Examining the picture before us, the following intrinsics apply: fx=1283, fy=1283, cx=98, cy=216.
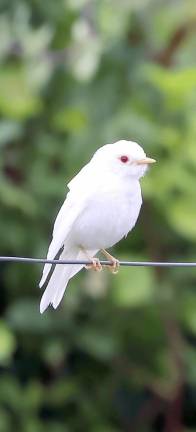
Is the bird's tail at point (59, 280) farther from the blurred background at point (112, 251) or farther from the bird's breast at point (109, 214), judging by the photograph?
the blurred background at point (112, 251)

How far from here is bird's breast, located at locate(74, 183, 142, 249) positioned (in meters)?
4.60

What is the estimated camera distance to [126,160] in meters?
4.68

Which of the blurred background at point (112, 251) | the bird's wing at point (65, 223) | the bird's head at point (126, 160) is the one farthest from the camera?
the blurred background at point (112, 251)

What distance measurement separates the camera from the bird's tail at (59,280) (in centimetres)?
470

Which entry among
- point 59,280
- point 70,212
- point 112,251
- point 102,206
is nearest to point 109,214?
point 102,206

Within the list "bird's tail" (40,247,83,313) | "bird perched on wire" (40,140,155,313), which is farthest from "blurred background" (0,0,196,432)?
"bird perched on wire" (40,140,155,313)

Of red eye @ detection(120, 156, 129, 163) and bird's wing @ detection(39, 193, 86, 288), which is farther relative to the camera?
red eye @ detection(120, 156, 129, 163)

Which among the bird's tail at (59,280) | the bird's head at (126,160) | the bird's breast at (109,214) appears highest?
the bird's head at (126,160)

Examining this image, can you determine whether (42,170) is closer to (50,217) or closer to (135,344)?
(50,217)

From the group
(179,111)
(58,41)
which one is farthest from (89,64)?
(179,111)

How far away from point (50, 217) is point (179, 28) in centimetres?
141

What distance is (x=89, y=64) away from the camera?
755 centimetres

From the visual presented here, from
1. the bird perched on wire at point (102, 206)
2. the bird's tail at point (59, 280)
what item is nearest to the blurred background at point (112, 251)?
the bird's tail at point (59, 280)

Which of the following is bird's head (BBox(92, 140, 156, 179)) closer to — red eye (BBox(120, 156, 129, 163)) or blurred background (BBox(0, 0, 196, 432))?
red eye (BBox(120, 156, 129, 163))
